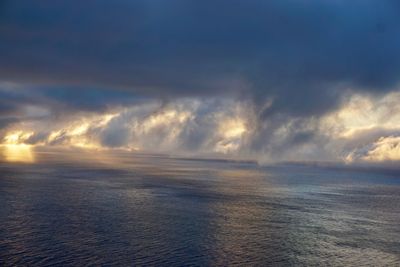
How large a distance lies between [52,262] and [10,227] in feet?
115

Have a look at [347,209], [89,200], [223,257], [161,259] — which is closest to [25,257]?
[161,259]

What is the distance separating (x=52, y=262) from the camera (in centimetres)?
7981

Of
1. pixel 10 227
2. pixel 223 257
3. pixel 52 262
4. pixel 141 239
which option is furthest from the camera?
pixel 10 227

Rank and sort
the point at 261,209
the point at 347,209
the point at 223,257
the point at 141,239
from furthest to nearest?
the point at 347,209 < the point at 261,209 < the point at 141,239 < the point at 223,257

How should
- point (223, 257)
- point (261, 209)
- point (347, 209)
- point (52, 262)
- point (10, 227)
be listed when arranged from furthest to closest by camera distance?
point (347, 209) → point (261, 209) → point (10, 227) → point (223, 257) → point (52, 262)

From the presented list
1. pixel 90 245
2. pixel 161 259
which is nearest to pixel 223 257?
pixel 161 259

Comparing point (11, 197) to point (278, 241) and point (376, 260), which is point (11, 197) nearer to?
point (278, 241)

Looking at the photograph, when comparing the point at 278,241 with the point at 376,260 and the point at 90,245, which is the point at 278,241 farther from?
the point at 90,245

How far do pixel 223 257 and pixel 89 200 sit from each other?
90389mm

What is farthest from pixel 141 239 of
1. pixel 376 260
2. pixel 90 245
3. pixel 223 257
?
pixel 376 260

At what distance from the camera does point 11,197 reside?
161875 millimetres

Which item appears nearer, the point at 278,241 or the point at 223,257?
the point at 223,257

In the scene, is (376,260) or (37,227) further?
(37,227)

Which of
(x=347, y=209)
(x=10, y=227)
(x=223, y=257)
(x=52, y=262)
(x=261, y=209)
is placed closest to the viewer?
(x=52, y=262)
